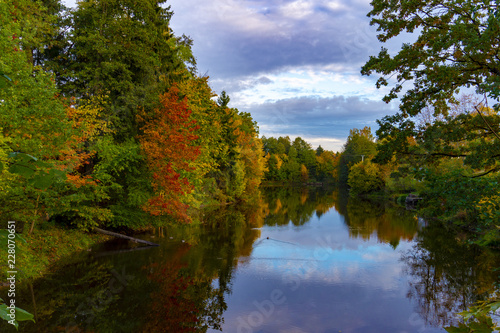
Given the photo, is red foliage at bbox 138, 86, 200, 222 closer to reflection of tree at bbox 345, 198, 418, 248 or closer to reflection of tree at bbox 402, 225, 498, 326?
reflection of tree at bbox 402, 225, 498, 326

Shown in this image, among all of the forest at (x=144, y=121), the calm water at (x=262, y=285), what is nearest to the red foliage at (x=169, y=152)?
the forest at (x=144, y=121)

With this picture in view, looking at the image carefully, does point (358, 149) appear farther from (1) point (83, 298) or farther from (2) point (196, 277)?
(1) point (83, 298)

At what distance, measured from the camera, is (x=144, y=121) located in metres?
20.8

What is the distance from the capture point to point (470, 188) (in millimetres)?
6980

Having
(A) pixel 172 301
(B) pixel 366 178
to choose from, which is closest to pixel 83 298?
(A) pixel 172 301

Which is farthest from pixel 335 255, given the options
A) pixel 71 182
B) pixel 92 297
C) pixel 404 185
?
pixel 404 185

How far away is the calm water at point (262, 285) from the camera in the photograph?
10422 millimetres

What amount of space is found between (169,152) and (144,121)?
144 inches

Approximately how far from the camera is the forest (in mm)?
7691

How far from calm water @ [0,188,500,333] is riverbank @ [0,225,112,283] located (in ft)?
2.09

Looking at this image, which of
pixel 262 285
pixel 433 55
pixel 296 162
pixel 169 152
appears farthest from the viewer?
pixel 296 162

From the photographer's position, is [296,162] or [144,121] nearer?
[144,121]

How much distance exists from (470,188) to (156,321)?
381 inches

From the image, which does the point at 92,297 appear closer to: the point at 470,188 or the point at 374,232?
the point at 470,188
